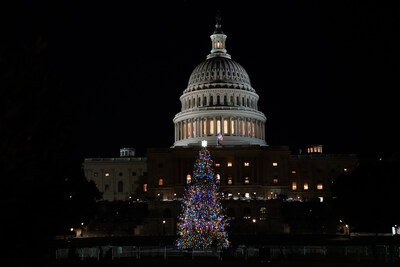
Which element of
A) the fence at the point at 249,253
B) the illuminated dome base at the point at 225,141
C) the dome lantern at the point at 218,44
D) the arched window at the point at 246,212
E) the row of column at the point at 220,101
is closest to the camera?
the fence at the point at 249,253

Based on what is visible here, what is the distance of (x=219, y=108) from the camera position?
5453 inches

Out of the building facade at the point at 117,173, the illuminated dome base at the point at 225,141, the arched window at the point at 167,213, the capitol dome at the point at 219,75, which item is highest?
the capitol dome at the point at 219,75

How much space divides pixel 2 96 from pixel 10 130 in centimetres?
88

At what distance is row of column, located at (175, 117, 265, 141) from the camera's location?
138m

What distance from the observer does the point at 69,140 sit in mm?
19531

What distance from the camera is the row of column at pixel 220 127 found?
138m

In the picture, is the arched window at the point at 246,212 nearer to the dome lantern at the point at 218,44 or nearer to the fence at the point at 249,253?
the fence at the point at 249,253

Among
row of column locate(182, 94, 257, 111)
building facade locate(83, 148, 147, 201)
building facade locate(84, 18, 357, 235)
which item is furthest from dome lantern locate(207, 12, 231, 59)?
building facade locate(83, 148, 147, 201)

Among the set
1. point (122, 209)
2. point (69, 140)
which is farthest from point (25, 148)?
point (122, 209)

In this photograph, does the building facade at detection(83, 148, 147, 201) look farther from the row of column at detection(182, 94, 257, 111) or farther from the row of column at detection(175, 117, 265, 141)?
the row of column at detection(182, 94, 257, 111)

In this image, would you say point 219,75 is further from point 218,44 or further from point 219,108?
point 218,44

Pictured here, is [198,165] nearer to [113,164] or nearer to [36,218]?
[36,218]

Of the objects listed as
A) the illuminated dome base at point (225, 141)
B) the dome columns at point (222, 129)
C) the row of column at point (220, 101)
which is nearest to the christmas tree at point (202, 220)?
the illuminated dome base at point (225, 141)

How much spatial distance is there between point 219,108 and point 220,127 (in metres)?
4.39
